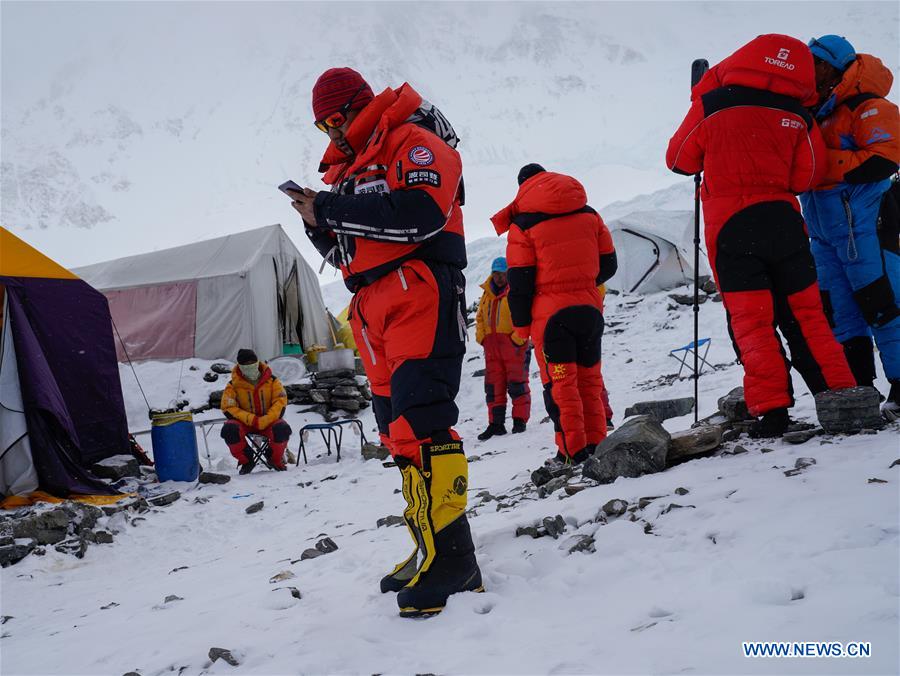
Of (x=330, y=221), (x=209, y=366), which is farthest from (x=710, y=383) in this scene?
(x=209, y=366)

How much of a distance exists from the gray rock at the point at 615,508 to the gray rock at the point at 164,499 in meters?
4.60

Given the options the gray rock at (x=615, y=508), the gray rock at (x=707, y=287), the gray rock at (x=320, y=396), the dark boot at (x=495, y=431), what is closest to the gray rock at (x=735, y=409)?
the gray rock at (x=615, y=508)

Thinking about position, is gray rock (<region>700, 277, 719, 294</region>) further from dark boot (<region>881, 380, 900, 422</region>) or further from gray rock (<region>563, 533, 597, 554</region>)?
gray rock (<region>563, 533, 597, 554</region>)

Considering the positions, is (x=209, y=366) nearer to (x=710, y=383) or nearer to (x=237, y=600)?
(x=710, y=383)

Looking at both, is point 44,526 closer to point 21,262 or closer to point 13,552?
point 13,552

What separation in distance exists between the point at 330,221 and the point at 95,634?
1.94 m

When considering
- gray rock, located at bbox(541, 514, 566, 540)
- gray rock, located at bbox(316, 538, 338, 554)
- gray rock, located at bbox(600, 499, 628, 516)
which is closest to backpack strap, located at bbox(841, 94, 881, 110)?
gray rock, located at bbox(600, 499, 628, 516)

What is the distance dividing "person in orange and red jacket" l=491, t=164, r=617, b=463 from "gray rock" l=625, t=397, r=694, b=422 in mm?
1882

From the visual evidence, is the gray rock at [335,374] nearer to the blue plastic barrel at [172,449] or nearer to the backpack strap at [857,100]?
the blue plastic barrel at [172,449]

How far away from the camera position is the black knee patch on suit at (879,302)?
3.04 metres

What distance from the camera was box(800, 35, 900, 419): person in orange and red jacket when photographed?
3.02 meters

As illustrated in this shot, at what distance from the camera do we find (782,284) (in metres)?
2.91

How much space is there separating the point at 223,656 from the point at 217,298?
1155cm

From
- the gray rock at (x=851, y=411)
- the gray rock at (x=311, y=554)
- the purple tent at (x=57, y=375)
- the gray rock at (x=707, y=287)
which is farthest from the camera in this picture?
the gray rock at (x=707, y=287)
